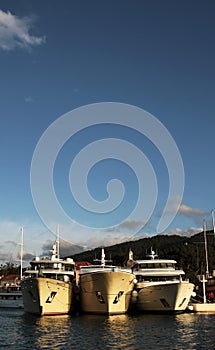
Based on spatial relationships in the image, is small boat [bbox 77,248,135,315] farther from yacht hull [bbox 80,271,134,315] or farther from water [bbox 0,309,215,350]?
water [bbox 0,309,215,350]

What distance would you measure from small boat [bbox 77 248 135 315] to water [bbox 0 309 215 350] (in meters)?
Answer: 5.21

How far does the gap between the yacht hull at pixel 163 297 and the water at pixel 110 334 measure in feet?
25.2

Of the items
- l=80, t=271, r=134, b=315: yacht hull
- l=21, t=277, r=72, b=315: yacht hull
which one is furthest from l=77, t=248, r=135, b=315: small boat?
l=21, t=277, r=72, b=315: yacht hull

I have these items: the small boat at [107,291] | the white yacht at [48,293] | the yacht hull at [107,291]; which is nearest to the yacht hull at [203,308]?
the small boat at [107,291]

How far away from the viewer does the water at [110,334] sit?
32113 millimetres

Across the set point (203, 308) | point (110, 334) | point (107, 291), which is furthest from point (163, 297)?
point (110, 334)

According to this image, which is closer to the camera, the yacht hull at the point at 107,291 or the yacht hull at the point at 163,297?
the yacht hull at the point at 107,291

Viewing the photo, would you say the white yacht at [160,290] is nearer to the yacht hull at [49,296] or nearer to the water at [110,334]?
the water at [110,334]

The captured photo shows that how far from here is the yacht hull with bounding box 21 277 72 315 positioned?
55.6 meters

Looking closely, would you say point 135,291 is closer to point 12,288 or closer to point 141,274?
point 141,274

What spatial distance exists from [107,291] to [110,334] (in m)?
16.6

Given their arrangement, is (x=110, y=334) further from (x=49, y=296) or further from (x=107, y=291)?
(x=49, y=296)

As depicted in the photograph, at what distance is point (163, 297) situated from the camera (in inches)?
2280

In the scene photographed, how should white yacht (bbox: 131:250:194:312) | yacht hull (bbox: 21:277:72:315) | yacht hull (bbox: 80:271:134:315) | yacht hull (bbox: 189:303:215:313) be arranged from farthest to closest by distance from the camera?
yacht hull (bbox: 189:303:215:313) → white yacht (bbox: 131:250:194:312) → yacht hull (bbox: 21:277:72:315) → yacht hull (bbox: 80:271:134:315)
